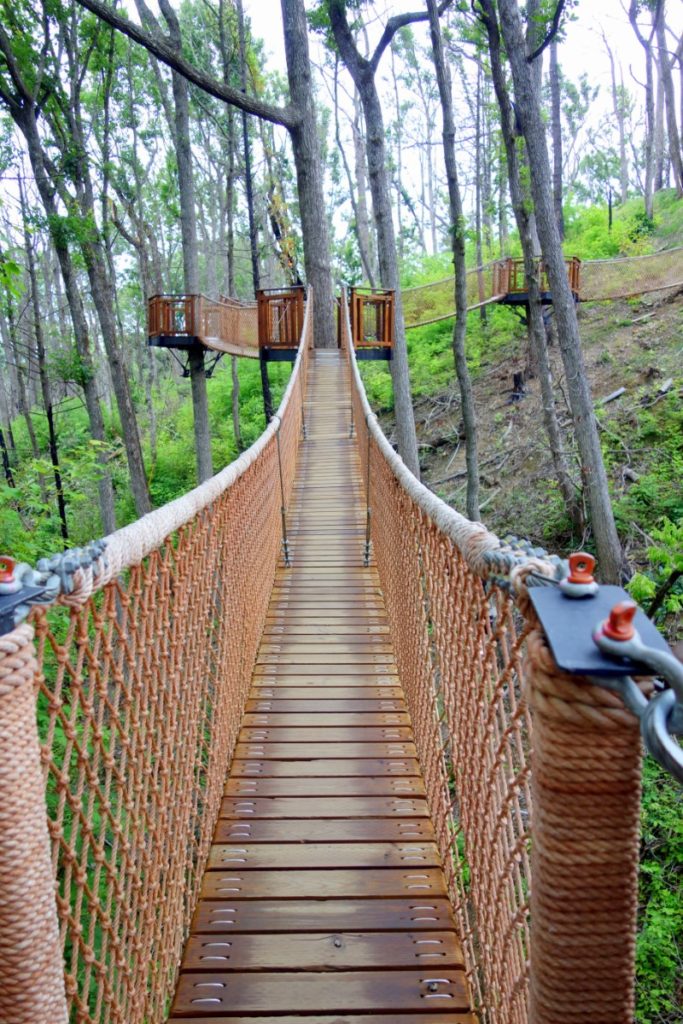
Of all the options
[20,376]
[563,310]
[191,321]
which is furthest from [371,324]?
[20,376]

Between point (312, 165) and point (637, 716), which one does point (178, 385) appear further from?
point (637, 716)

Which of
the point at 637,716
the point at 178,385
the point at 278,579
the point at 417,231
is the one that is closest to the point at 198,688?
the point at 637,716

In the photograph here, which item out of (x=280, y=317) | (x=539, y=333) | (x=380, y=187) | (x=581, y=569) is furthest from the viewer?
(x=280, y=317)

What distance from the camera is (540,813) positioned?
79cm

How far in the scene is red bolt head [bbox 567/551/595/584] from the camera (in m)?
0.80

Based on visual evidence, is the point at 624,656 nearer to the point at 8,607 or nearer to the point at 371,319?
the point at 8,607

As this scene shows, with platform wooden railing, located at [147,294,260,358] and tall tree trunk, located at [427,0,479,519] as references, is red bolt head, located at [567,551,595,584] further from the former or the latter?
platform wooden railing, located at [147,294,260,358]

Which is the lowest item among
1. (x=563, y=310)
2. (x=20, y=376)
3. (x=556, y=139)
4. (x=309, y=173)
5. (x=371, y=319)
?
(x=563, y=310)

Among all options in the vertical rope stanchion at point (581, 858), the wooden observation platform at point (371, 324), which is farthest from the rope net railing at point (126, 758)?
the wooden observation platform at point (371, 324)

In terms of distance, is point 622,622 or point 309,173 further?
Result: point 309,173

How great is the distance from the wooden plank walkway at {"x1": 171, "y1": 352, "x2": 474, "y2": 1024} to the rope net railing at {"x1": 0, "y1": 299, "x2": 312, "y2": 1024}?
0.10m

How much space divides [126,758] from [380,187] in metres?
9.40

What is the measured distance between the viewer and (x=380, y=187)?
30.1ft

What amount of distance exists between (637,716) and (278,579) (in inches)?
157
